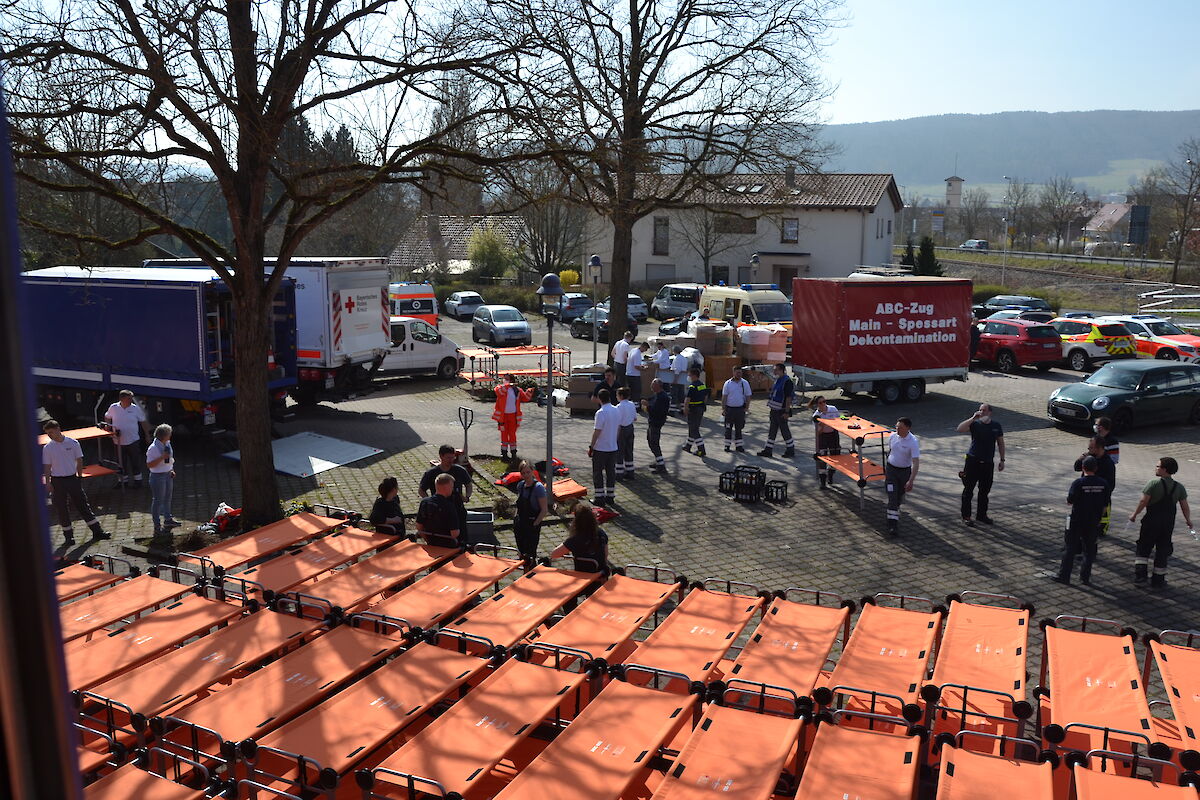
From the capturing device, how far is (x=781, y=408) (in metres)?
17.3

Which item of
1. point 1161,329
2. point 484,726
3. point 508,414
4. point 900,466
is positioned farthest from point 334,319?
point 1161,329

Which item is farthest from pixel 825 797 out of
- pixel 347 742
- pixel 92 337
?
pixel 92 337

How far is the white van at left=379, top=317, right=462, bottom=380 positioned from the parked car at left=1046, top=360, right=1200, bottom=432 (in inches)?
585

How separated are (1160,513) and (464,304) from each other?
119 ft

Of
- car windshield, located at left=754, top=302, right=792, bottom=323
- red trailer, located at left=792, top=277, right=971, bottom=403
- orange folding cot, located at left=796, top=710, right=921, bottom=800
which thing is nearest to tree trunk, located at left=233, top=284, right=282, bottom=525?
orange folding cot, located at left=796, top=710, right=921, bottom=800

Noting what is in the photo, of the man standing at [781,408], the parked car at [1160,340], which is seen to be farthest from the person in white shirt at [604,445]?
the parked car at [1160,340]

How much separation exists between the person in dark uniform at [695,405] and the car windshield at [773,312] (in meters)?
12.2

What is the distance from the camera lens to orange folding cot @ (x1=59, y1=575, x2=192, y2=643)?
7793 millimetres

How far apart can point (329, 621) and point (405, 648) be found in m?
0.78

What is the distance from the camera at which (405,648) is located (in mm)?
7688

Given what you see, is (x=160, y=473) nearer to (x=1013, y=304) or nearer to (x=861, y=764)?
(x=861, y=764)

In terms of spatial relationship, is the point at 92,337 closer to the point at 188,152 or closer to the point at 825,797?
the point at 188,152

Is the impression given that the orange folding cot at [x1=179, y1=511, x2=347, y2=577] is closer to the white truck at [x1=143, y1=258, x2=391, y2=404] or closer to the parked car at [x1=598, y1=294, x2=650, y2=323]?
the white truck at [x1=143, y1=258, x2=391, y2=404]

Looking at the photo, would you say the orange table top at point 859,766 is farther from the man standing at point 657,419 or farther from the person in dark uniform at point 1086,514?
the man standing at point 657,419
